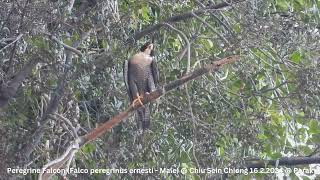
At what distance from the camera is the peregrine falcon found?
211 inches

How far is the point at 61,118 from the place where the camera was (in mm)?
4633

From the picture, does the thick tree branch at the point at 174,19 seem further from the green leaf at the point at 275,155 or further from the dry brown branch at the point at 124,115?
the green leaf at the point at 275,155

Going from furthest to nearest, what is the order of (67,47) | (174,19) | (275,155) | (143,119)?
(275,155)
(174,19)
(143,119)
(67,47)

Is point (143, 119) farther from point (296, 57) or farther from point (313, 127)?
point (313, 127)

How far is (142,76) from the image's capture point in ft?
19.9

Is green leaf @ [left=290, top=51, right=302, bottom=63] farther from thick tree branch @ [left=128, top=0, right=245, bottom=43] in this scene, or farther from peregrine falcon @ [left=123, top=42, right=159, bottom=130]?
peregrine falcon @ [left=123, top=42, right=159, bottom=130]

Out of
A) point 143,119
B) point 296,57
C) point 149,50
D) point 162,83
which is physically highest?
point 149,50

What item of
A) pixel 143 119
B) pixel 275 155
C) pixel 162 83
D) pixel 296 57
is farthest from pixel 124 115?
pixel 275 155

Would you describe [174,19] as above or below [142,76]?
above

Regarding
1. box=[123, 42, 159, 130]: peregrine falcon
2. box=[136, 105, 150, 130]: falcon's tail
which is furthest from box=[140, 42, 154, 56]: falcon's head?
box=[136, 105, 150, 130]: falcon's tail

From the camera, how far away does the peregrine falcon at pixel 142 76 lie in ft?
17.6

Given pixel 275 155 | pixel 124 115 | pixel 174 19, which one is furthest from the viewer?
pixel 275 155

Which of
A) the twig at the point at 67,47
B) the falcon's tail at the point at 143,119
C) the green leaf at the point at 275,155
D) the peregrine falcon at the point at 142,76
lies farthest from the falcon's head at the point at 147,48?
the green leaf at the point at 275,155

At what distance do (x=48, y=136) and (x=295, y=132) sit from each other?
170 cm
